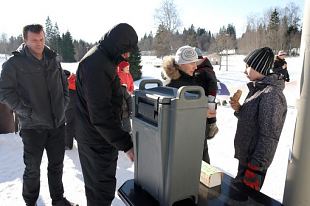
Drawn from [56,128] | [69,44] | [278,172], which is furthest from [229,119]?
[69,44]

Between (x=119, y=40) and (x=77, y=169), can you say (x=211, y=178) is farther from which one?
(x=77, y=169)

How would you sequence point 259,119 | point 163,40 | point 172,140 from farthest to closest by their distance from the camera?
point 163,40, point 259,119, point 172,140

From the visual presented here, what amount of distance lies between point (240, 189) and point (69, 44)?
184 ft

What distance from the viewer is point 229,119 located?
7113 mm

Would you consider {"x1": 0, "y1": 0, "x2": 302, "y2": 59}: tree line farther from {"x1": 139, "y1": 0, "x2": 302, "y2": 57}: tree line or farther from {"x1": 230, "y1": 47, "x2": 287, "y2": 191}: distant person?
{"x1": 230, "y1": 47, "x2": 287, "y2": 191}: distant person

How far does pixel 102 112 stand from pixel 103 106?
1.8 inches

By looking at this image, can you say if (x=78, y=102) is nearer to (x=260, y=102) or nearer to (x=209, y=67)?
(x=260, y=102)

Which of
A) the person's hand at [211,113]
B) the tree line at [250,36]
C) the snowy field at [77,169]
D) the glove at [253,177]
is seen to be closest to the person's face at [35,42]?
the snowy field at [77,169]

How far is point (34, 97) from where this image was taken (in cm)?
300

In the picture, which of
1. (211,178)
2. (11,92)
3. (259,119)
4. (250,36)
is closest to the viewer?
(211,178)

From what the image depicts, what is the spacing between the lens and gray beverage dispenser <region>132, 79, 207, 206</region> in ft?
4.48

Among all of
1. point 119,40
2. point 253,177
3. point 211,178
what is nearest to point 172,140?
point 211,178

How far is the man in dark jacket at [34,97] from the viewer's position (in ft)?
9.57

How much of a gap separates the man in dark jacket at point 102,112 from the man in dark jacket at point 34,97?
2.85 feet
